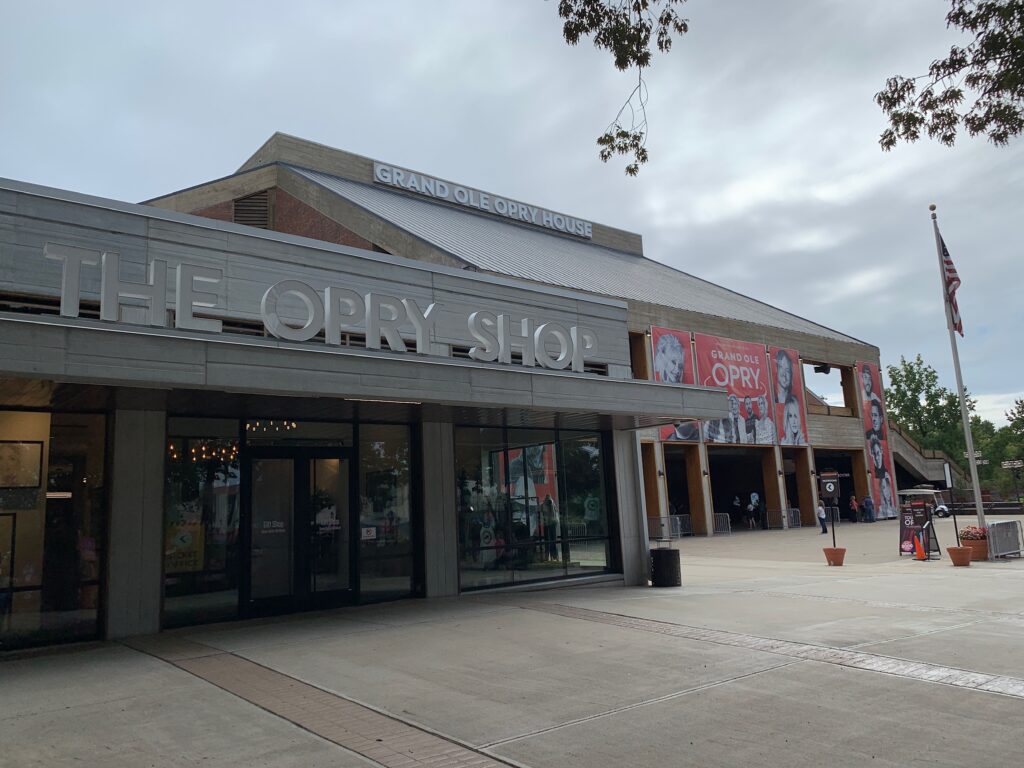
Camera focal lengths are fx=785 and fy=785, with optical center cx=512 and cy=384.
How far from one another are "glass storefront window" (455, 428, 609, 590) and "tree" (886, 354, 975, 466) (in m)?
67.9

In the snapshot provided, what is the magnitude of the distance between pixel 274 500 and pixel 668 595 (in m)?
7.37

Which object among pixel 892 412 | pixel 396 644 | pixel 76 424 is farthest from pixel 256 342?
pixel 892 412

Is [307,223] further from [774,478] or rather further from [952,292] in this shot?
[774,478]

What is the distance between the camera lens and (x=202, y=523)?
11945mm

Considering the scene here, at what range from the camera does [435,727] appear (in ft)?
21.6

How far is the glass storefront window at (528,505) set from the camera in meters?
14.9

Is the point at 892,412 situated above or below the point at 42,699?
above

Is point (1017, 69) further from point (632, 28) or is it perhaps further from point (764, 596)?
point (764, 596)

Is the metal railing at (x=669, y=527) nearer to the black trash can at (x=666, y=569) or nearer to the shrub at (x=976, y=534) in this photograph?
the shrub at (x=976, y=534)

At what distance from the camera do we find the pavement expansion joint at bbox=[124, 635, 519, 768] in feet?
19.3

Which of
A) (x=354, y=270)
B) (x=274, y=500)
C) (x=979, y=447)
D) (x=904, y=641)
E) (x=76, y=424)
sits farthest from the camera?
(x=979, y=447)

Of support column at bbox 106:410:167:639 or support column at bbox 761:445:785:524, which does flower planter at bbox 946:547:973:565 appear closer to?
support column at bbox 106:410:167:639

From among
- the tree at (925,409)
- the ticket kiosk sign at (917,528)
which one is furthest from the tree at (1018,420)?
the ticket kiosk sign at (917,528)

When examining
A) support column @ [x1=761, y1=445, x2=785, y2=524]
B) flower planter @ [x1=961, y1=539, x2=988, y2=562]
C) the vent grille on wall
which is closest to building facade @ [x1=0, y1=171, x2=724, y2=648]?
flower planter @ [x1=961, y1=539, x2=988, y2=562]
